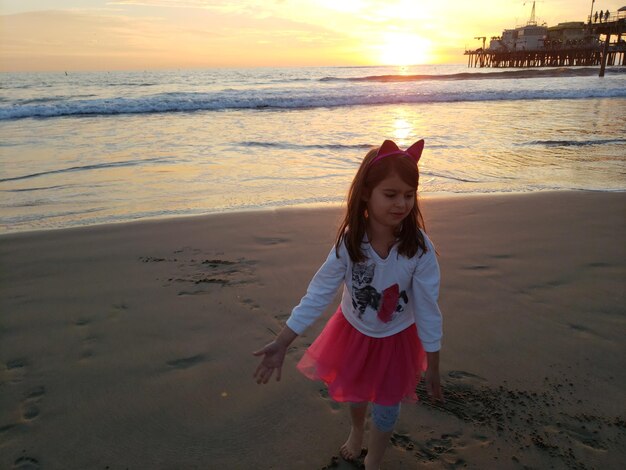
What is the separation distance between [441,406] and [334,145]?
28.9ft

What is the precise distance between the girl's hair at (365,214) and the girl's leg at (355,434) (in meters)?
0.75

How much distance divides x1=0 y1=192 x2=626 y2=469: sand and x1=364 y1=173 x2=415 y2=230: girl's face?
1217 mm

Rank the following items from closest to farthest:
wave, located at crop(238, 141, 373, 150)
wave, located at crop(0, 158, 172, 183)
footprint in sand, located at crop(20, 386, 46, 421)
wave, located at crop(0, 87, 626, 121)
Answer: footprint in sand, located at crop(20, 386, 46, 421) → wave, located at crop(0, 158, 172, 183) → wave, located at crop(238, 141, 373, 150) → wave, located at crop(0, 87, 626, 121)

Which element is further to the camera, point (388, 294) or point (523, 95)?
point (523, 95)

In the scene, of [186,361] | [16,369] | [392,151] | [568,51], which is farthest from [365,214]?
[568,51]

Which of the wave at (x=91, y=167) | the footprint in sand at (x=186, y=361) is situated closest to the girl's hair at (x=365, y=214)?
the footprint in sand at (x=186, y=361)

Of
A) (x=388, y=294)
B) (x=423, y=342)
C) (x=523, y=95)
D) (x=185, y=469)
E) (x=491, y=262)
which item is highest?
(x=523, y=95)

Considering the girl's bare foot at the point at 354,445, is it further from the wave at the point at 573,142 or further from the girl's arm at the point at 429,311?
the wave at the point at 573,142

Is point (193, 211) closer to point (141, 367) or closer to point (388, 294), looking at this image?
point (141, 367)

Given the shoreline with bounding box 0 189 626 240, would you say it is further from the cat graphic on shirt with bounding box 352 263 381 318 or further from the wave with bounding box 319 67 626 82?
the wave with bounding box 319 67 626 82

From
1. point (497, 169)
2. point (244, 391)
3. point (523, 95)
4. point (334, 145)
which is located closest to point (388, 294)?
point (244, 391)

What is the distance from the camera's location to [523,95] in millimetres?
22719

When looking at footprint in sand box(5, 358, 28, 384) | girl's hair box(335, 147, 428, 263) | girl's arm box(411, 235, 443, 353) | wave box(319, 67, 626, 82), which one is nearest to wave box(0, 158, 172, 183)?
footprint in sand box(5, 358, 28, 384)

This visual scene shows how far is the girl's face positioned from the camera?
5.86 ft
